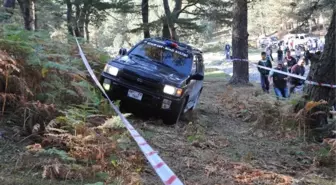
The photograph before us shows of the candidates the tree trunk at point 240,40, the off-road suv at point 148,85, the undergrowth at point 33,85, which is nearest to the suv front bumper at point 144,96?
the off-road suv at point 148,85

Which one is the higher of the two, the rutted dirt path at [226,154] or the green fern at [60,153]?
the green fern at [60,153]

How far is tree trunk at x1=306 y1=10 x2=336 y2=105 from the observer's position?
326 inches

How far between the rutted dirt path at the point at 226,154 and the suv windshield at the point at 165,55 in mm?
1317

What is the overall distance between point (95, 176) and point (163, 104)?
3.82m

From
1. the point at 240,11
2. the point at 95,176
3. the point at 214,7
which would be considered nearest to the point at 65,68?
the point at 95,176

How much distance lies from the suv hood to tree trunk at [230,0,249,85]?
924cm

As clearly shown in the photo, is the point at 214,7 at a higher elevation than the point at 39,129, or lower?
higher

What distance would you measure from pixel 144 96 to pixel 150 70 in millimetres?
639

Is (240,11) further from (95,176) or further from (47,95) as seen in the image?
(95,176)

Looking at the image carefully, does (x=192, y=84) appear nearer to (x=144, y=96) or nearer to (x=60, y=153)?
(x=144, y=96)

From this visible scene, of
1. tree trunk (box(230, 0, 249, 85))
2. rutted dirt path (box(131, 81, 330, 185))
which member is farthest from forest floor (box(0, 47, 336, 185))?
tree trunk (box(230, 0, 249, 85))

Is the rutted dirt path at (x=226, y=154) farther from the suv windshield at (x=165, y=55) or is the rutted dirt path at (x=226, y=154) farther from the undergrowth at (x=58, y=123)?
the suv windshield at (x=165, y=55)

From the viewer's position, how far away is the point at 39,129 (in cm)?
503

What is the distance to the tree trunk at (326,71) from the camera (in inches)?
326
